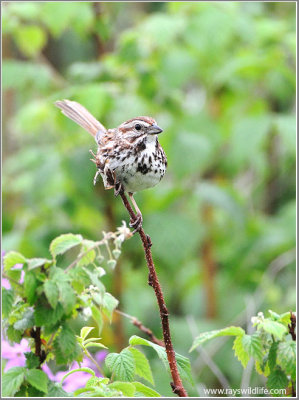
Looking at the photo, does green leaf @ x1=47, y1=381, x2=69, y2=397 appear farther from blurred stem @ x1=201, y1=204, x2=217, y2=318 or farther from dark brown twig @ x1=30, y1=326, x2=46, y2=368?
blurred stem @ x1=201, y1=204, x2=217, y2=318

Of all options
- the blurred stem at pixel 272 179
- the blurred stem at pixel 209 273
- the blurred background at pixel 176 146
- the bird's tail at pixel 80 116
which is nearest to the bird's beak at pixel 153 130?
the bird's tail at pixel 80 116

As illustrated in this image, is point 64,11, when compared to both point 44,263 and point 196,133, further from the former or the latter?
point 44,263

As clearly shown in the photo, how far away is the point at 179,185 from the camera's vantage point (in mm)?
4031

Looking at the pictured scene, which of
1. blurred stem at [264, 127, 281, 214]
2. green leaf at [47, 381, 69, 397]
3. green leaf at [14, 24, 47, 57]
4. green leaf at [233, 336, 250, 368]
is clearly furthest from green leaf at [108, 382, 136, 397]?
blurred stem at [264, 127, 281, 214]

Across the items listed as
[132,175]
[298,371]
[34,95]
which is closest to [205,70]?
[34,95]

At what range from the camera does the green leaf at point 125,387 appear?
1.16m

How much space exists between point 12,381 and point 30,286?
0.18m

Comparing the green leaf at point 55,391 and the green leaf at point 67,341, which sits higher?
the green leaf at point 67,341

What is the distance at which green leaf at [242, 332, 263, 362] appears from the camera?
1299 mm

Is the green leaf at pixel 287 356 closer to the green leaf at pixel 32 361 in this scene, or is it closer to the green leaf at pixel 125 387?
the green leaf at pixel 125 387

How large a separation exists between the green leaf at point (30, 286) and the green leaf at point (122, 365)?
18 cm

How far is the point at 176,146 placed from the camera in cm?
371

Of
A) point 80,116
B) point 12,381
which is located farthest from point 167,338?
point 80,116

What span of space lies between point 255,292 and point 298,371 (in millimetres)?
2808
